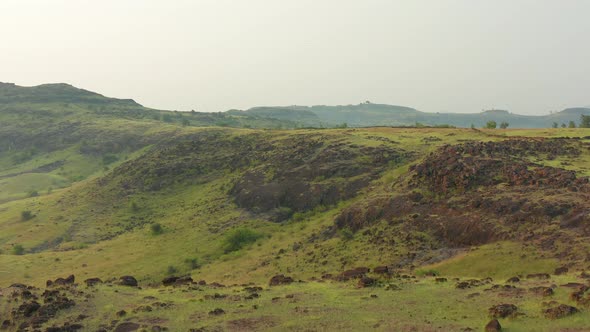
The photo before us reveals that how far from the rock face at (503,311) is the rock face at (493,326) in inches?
43.7

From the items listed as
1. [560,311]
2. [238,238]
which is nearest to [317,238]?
[238,238]

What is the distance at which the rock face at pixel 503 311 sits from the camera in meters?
16.9

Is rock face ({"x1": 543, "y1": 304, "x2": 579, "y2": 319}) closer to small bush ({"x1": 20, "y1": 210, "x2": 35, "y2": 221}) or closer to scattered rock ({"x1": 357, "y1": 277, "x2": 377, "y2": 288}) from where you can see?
scattered rock ({"x1": 357, "y1": 277, "x2": 377, "y2": 288})

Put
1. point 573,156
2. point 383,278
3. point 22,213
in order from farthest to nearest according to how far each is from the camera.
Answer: point 22,213 → point 573,156 → point 383,278

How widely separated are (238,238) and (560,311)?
33.9 metres

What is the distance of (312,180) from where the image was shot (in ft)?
179

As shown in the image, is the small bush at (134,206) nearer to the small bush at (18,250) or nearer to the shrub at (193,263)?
the small bush at (18,250)

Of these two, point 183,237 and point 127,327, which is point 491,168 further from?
point 183,237

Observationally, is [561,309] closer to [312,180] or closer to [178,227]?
[312,180]

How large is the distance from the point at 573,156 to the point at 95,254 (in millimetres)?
49328

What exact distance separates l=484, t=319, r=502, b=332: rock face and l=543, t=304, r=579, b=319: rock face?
6.60 feet

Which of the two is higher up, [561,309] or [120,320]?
[561,309]

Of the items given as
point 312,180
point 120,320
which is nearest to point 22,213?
point 312,180

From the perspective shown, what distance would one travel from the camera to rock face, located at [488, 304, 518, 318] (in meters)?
16.9
